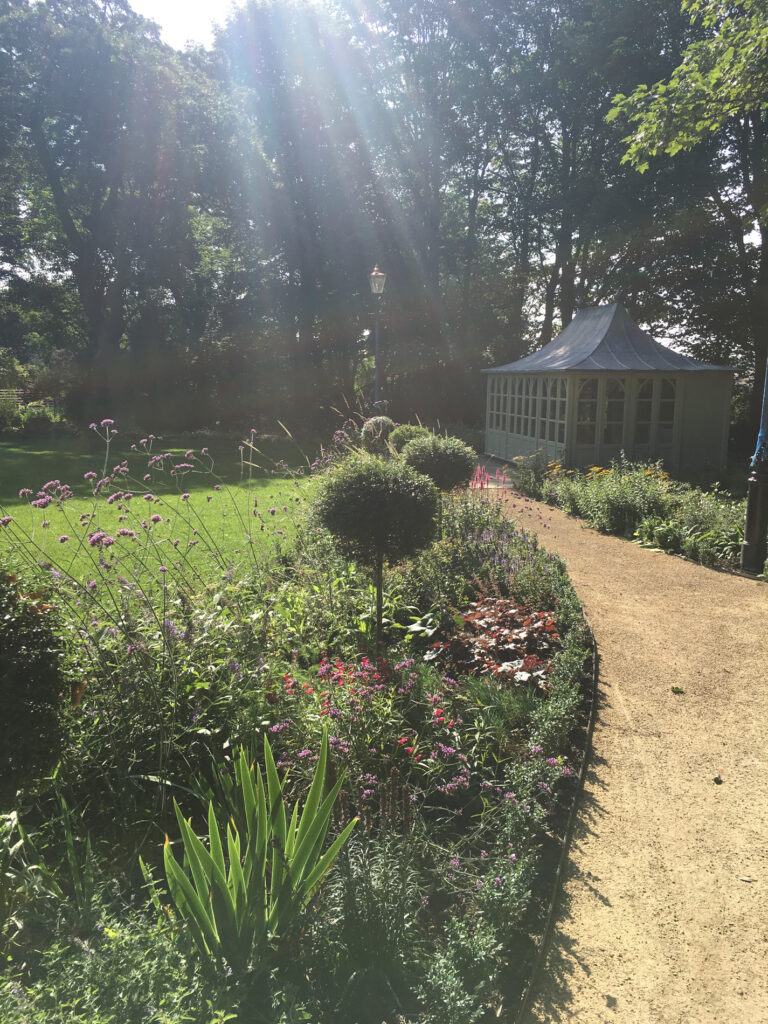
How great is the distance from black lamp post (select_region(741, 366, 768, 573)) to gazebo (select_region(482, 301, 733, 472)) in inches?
240

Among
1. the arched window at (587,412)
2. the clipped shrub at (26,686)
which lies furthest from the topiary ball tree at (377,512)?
the arched window at (587,412)

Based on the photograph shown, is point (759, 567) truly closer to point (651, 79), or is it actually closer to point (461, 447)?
point (461, 447)

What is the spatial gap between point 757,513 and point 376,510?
15.1 feet

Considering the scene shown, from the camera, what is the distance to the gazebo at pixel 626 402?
43.7ft

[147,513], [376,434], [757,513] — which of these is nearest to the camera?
[757,513]

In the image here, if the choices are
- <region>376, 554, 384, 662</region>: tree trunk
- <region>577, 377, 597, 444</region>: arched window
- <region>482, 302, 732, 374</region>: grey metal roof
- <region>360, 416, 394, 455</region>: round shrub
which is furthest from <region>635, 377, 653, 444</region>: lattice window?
<region>376, 554, 384, 662</region>: tree trunk

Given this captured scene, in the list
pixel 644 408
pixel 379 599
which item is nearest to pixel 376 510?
pixel 379 599

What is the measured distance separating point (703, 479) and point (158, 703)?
1253 cm

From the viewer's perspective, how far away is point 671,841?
2.89 meters

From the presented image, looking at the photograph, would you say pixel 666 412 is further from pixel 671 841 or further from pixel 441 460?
pixel 671 841

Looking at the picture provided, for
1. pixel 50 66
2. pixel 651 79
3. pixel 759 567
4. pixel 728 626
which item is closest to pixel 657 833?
pixel 728 626

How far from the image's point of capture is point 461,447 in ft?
26.7

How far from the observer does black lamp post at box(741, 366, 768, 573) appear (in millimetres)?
6852

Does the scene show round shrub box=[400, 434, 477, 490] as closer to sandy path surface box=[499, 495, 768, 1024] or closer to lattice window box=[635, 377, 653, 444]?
sandy path surface box=[499, 495, 768, 1024]
